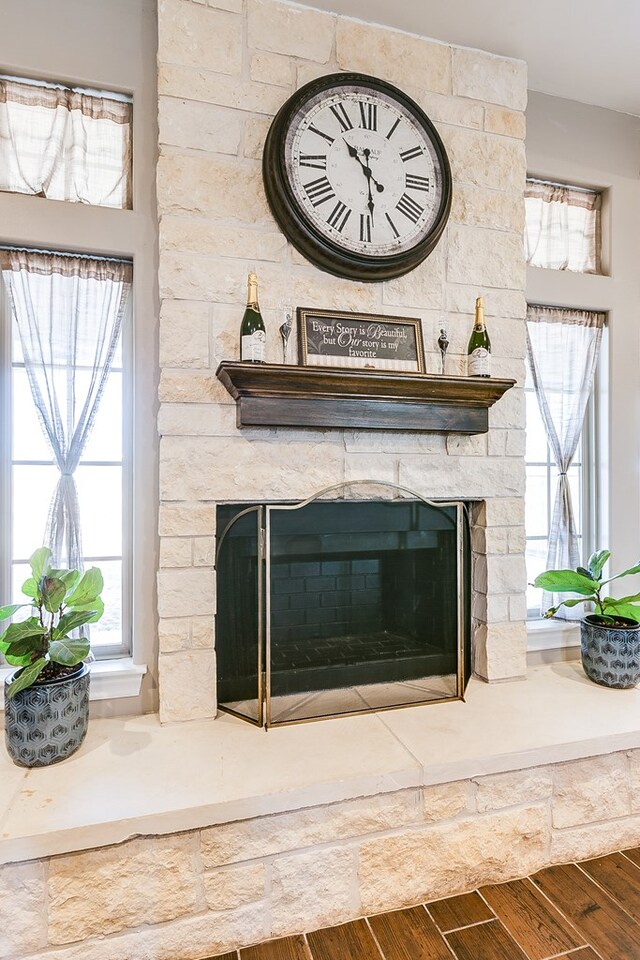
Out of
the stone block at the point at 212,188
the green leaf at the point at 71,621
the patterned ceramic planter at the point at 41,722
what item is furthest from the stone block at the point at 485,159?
the patterned ceramic planter at the point at 41,722

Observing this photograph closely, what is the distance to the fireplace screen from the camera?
6.02 feet

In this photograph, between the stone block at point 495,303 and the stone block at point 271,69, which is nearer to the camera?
the stone block at point 271,69

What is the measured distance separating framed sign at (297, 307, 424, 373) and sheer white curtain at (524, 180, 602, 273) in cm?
92

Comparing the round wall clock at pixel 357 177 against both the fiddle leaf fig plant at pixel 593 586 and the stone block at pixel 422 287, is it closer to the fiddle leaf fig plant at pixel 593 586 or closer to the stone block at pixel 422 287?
the stone block at pixel 422 287

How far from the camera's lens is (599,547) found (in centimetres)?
257

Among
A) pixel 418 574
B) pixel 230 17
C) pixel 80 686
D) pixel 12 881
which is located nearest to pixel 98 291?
pixel 230 17

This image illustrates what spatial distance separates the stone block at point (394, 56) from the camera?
198cm

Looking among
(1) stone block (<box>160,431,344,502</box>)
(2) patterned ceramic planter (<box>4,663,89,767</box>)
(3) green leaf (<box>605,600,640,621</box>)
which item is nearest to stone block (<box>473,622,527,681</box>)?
(3) green leaf (<box>605,600,640,621</box>)

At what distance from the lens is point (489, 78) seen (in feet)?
7.02

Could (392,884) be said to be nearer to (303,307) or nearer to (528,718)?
(528,718)

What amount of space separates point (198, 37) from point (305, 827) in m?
2.45

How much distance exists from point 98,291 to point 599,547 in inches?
94.4

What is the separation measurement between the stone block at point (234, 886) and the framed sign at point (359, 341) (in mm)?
1474

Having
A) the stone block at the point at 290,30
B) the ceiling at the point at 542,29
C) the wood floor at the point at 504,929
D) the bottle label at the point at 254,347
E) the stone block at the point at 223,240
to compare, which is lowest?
the wood floor at the point at 504,929
